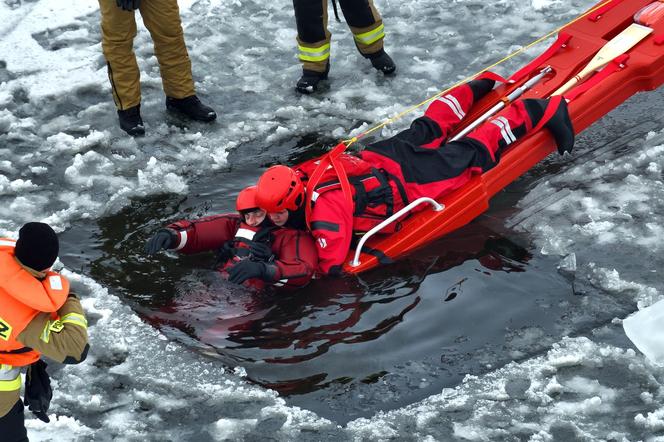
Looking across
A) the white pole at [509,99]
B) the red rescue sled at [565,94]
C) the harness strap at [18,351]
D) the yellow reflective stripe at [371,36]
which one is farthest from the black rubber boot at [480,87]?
the harness strap at [18,351]

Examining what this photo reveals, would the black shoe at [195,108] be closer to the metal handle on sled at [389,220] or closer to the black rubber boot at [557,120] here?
the metal handle on sled at [389,220]

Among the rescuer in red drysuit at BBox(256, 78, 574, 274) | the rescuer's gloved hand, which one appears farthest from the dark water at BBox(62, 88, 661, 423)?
the rescuer in red drysuit at BBox(256, 78, 574, 274)

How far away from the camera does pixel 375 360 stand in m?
5.50

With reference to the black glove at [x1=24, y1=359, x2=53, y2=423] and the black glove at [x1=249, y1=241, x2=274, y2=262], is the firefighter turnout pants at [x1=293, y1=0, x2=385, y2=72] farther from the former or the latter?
the black glove at [x1=24, y1=359, x2=53, y2=423]

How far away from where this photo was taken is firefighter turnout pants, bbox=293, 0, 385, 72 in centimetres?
819

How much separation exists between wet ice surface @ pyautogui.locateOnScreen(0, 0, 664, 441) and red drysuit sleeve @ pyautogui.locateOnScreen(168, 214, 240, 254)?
28 cm

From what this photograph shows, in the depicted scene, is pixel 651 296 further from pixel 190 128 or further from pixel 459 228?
pixel 190 128

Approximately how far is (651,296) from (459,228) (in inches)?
56.3

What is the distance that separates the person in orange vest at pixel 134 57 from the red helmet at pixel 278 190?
7.44ft

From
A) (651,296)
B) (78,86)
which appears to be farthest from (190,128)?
(651,296)

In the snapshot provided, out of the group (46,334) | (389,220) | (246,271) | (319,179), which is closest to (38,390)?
(46,334)

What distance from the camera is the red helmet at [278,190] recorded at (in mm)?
5898

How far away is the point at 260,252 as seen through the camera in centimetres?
600

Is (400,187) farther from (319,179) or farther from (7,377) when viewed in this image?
(7,377)
